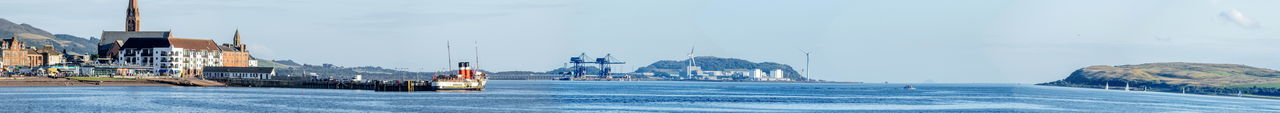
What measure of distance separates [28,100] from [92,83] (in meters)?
72.8

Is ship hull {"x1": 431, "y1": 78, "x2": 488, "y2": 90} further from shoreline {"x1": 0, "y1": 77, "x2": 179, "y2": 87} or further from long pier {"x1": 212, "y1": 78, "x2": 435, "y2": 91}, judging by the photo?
shoreline {"x1": 0, "y1": 77, "x2": 179, "y2": 87}

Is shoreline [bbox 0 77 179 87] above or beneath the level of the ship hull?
above

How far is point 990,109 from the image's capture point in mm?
126188

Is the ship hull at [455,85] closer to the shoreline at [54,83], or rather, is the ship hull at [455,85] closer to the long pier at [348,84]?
the long pier at [348,84]

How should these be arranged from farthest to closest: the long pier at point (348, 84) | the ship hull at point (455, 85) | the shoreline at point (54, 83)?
1. the shoreline at point (54, 83)
2. the long pier at point (348, 84)
3. the ship hull at point (455, 85)

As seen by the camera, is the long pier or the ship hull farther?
the long pier

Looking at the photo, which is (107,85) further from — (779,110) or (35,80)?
(779,110)

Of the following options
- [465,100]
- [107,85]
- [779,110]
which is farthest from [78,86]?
[779,110]

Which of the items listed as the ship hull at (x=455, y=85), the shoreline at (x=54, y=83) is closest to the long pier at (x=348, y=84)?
the ship hull at (x=455, y=85)

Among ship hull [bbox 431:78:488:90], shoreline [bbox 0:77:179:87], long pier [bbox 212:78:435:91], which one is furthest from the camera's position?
shoreline [bbox 0:77:179:87]

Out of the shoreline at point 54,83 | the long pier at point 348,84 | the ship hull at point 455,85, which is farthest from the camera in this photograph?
the shoreline at point 54,83

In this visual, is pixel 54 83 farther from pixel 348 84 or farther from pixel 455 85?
pixel 455 85

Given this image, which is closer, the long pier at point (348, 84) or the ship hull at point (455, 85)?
the ship hull at point (455, 85)

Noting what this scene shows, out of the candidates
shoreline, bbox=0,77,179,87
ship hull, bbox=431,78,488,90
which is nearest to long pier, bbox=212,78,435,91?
ship hull, bbox=431,78,488,90
